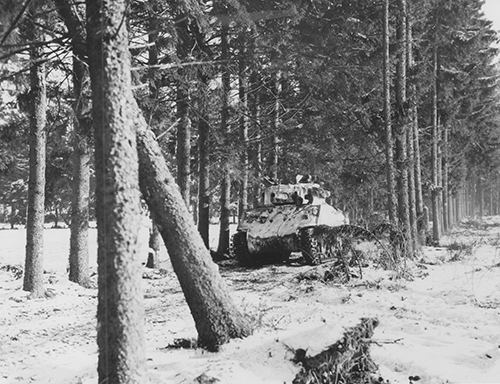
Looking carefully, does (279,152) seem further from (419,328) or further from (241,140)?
(419,328)

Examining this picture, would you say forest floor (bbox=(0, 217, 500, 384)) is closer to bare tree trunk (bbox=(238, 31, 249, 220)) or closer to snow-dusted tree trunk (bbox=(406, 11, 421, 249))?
snow-dusted tree trunk (bbox=(406, 11, 421, 249))

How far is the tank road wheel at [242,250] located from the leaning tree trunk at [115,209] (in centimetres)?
983

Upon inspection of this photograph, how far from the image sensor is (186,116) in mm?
13211

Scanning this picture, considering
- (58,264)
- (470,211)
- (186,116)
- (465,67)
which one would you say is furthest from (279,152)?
(470,211)

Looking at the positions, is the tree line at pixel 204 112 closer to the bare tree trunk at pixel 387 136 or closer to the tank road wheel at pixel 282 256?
the bare tree trunk at pixel 387 136

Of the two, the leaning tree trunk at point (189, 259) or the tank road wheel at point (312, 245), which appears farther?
the tank road wheel at point (312, 245)

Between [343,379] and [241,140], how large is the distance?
12211 mm

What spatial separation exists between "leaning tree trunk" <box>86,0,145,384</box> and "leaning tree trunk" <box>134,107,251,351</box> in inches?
42.7

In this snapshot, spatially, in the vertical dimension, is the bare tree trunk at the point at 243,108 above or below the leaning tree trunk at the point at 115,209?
above

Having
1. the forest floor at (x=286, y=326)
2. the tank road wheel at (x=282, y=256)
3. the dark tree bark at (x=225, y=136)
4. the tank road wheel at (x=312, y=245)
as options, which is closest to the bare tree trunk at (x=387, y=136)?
the forest floor at (x=286, y=326)

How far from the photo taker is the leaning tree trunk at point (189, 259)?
16.9ft

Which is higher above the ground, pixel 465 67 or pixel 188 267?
pixel 465 67

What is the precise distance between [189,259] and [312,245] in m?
7.79

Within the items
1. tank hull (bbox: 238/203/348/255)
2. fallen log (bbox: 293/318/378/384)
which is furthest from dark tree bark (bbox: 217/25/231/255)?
fallen log (bbox: 293/318/378/384)
